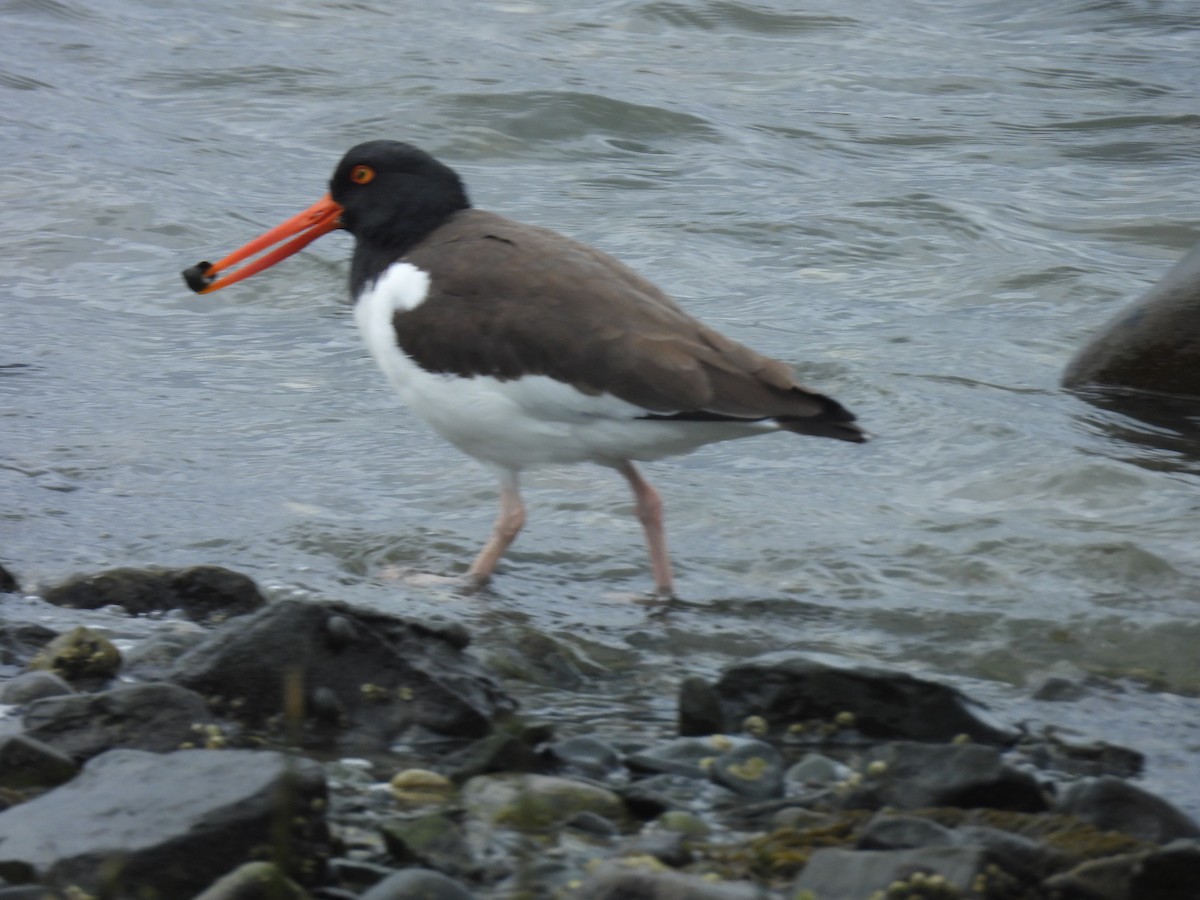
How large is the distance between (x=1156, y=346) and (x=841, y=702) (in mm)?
3715

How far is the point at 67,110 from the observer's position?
37.0 feet

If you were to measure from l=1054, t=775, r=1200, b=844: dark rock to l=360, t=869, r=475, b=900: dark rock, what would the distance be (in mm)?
1220

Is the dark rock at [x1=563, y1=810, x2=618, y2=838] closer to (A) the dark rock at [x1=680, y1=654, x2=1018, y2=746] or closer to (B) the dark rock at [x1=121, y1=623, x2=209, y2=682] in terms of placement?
(A) the dark rock at [x1=680, y1=654, x2=1018, y2=746]

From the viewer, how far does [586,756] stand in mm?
3627

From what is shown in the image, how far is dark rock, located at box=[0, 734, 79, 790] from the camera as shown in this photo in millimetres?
3328

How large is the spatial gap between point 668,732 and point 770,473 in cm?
242

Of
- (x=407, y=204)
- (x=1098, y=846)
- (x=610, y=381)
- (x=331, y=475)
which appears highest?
(x=407, y=204)

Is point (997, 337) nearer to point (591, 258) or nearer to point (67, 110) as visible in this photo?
→ point (591, 258)

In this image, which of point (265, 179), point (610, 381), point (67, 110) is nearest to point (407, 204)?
point (610, 381)

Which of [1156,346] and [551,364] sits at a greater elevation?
[551,364]

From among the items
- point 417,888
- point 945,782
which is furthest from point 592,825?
point 945,782

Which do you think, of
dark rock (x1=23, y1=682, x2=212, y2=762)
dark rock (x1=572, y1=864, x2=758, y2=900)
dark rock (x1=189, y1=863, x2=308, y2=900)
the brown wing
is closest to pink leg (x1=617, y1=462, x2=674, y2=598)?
the brown wing

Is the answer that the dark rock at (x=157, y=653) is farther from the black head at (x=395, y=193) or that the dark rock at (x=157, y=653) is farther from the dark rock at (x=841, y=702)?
the black head at (x=395, y=193)

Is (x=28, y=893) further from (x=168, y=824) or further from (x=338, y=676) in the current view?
(x=338, y=676)
